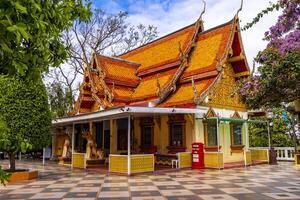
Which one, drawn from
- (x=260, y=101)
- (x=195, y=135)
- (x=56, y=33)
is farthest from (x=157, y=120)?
(x=56, y=33)

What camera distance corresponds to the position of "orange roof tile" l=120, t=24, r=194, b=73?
1687 centimetres

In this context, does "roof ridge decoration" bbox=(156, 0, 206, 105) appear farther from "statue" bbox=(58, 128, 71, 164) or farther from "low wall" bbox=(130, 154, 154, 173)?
"statue" bbox=(58, 128, 71, 164)


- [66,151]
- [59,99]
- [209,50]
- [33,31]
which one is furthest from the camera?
[59,99]

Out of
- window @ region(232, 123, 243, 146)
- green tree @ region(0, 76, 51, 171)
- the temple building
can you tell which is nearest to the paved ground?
green tree @ region(0, 76, 51, 171)

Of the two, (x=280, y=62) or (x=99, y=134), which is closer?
(x=280, y=62)

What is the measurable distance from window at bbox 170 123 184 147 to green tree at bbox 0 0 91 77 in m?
11.0

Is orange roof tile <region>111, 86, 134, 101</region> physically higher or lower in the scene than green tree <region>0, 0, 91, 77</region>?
higher

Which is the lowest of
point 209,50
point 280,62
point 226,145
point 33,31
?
point 226,145

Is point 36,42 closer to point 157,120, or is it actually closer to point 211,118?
point 211,118

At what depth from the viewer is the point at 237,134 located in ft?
50.1

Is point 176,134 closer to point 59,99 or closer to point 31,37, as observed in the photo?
point 31,37

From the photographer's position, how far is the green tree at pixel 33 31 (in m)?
1.99

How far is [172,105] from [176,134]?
136 centimetres

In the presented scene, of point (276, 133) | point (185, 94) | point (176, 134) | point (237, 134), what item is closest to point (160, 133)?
point (176, 134)
